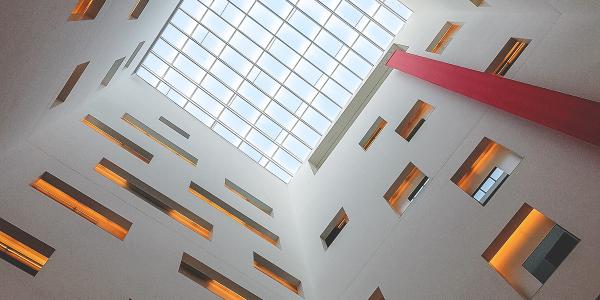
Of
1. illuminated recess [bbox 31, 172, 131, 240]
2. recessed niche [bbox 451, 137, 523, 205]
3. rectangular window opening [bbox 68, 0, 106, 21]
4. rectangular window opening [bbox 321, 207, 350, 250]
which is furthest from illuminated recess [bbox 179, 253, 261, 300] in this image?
rectangular window opening [bbox 68, 0, 106, 21]

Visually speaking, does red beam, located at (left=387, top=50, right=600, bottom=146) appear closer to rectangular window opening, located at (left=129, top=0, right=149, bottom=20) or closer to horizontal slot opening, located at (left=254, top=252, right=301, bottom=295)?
horizontal slot opening, located at (left=254, top=252, right=301, bottom=295)

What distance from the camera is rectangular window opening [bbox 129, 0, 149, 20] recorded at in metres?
18.9

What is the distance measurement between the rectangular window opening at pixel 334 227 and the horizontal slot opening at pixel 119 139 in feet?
23.4

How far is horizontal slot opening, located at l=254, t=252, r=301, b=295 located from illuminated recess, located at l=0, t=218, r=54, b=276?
7.37 metres

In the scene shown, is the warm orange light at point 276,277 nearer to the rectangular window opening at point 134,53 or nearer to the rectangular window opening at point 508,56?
the rectangular window opening at point 508,56

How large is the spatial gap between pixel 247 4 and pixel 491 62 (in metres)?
18.4

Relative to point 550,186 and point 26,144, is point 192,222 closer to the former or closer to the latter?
point 26,144

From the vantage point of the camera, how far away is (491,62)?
16266mm

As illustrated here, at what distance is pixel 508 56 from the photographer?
15.8 metres

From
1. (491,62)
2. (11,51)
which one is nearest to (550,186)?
(491,62)

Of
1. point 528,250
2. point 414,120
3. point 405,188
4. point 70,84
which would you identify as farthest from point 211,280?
point 414,120

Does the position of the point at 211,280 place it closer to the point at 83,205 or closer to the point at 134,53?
the point at 83,205

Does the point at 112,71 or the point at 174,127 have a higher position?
the point at 112,71

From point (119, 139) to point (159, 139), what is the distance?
10.2 feet
